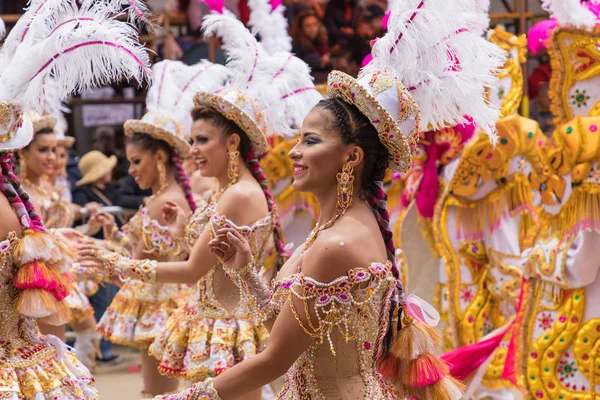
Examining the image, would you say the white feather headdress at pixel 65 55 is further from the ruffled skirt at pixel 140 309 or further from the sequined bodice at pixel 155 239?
the ruffled skirt at pixel 140 309

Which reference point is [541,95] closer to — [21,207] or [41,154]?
[41,154]

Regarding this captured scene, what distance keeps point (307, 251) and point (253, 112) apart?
173 cm

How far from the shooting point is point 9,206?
3.32 m

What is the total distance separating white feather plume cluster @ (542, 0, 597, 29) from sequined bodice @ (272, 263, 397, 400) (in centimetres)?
215

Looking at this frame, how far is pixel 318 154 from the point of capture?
2682 millimetres

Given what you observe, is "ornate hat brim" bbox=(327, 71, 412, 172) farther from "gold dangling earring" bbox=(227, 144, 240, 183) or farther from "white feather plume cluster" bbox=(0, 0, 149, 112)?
"gold dangling earring" bbox=(227, 144, 240, 183)

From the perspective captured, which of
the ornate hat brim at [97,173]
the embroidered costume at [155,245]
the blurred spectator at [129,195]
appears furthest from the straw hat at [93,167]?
the embroidered costume at [155,245]

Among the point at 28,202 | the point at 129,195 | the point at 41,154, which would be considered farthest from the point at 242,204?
the point at 129,195

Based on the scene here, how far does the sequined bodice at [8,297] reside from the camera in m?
3.26

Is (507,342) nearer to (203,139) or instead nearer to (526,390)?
(526,390)

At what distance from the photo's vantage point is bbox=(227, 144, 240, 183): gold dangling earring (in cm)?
419

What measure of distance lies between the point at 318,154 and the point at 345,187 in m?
0.12

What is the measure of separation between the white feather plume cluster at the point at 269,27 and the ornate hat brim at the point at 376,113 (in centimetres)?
287

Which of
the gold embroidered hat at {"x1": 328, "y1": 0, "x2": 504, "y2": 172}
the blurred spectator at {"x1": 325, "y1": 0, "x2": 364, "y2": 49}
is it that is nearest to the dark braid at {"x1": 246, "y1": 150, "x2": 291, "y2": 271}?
the gold embroidered hat at {"x1": 328, "y1": 0, "x2": 504, "y2": 172}
